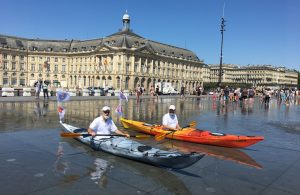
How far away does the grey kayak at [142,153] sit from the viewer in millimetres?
6414

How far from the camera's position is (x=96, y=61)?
334ft

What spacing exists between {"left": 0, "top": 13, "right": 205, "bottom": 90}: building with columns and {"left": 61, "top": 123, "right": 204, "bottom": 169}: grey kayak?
277 feet

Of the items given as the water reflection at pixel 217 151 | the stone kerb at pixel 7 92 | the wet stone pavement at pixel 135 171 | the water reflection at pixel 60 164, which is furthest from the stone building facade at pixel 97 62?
the water reflection at pixel 60 164

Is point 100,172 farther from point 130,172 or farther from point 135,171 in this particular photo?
point 135,171

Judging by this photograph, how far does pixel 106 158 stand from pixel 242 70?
623ft

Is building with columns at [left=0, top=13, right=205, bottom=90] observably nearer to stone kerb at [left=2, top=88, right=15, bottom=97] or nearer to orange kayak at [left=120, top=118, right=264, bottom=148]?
stone kerb at [left=2, top=88, right=15, bottom=97]

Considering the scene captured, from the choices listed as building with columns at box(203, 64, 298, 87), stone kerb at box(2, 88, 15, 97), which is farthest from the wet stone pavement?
building with columns at box(203, 64, 298, 87)

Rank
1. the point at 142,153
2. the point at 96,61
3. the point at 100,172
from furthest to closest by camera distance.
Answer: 1. the point at 96,61
2. the point at 142,153
3. the point at 100,172

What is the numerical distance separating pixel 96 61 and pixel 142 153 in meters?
97.3

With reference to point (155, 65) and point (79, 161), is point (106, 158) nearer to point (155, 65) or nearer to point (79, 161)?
point (79, 161)

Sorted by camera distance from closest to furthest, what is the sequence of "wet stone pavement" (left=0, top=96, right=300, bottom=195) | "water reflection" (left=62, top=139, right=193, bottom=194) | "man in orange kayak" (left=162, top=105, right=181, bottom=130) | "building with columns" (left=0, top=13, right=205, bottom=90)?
"wet stone pavement" (left=0, top=96, right=300, bottom=195), "water reflection" (left=62, top=139, right=193, bottom=194), "man in orange kayak" (left=162, top=105, right=181, bottom=130), "building with columns" (left=0, top=13, right=205, bottom=90)

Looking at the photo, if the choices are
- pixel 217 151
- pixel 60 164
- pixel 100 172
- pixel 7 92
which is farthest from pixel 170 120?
pixel 7 92

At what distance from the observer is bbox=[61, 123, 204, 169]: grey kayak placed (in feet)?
21.0

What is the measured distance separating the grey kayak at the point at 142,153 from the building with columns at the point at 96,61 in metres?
84.5
